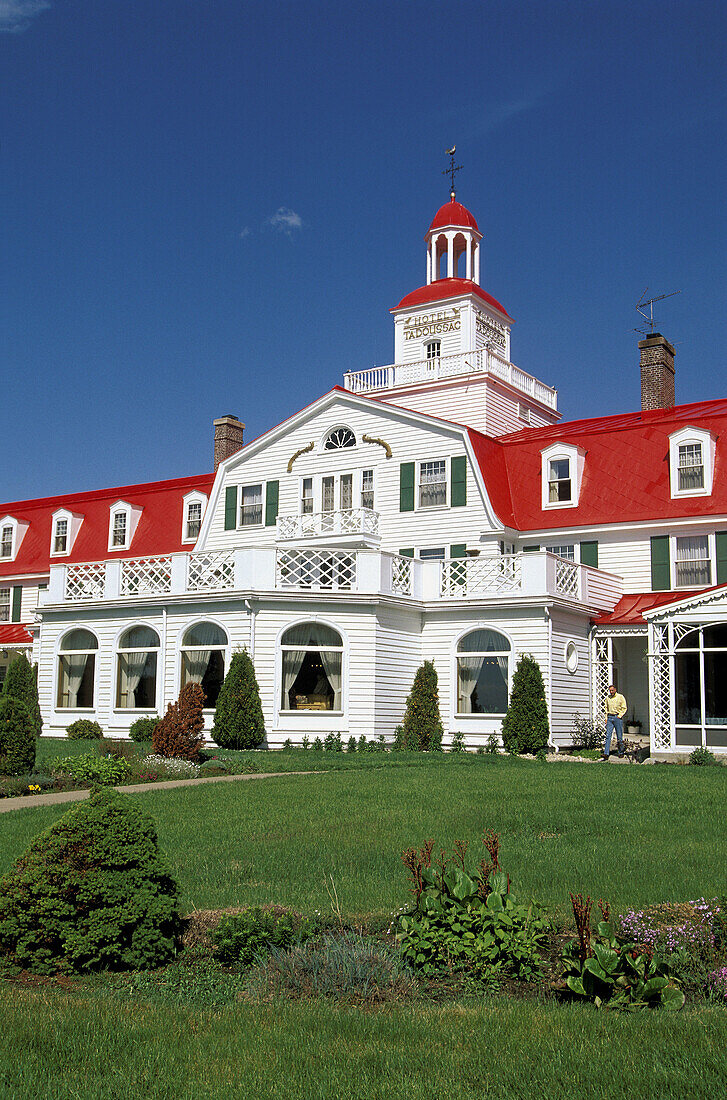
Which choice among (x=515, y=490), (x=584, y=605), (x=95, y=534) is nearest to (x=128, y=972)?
(x=584, y=605)

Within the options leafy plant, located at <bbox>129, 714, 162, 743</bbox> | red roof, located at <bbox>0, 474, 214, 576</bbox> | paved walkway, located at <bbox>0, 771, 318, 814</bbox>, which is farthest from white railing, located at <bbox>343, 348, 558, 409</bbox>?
paved walkway, located at <bbox>0, 771, 318, 814</bbox>

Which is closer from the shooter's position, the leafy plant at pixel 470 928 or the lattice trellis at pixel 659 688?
the leafy plant at pixel 470 928

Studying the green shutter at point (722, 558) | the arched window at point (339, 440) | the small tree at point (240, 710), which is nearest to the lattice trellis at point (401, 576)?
the small tree at point (240, 710)

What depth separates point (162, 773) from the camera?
61.4 ft

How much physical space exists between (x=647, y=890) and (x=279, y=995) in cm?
371

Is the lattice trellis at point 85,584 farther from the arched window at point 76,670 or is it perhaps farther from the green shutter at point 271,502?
the green shutter at point 271,502

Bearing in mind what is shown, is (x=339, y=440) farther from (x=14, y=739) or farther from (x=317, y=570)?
(x=14, y=739)

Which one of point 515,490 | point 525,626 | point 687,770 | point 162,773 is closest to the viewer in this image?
point 162,773

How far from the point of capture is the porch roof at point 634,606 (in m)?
26.6

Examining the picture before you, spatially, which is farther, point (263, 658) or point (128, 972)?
point (263, 658)

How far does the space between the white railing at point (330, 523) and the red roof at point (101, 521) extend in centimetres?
589

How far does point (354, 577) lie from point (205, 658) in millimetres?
4306

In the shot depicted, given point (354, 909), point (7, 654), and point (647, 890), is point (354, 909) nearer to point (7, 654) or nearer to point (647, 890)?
point (647, 890)

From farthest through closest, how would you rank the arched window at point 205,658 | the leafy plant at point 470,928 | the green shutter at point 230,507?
the green shutter at point 230,507 → the arched window at point 205,658 → the leafy plant at point 470,928
